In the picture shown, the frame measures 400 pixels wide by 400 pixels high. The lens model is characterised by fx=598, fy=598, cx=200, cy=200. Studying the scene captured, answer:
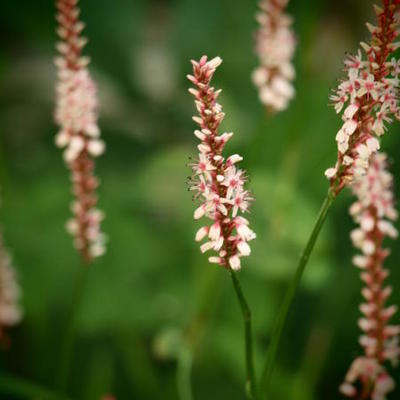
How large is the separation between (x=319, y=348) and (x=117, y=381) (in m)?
0.45

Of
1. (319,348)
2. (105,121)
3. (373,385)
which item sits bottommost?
(319,348)

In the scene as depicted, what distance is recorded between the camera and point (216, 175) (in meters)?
0.55

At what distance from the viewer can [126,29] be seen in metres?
1.96

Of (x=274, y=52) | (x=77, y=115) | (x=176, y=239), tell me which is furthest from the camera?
(x=176, y=239)

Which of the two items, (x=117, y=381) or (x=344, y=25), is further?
(x=344, y=25)

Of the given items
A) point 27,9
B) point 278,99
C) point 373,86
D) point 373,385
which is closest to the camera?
point 373,86

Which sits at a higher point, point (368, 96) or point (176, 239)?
point (368, 96)

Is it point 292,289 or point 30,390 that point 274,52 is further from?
point 30,390

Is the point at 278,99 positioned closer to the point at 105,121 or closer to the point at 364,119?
the point at 364,119

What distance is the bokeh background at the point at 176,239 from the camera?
1211 mm

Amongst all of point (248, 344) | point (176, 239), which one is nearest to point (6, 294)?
point (248, 344)

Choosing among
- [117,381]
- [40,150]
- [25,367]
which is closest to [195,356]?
[117,381]

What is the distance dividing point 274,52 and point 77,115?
0.33 m

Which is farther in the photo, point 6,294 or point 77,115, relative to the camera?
point 6,294
